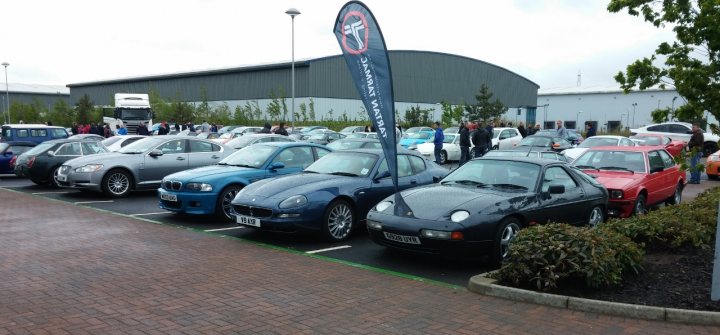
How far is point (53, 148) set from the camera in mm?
15852

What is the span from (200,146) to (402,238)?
8951mm

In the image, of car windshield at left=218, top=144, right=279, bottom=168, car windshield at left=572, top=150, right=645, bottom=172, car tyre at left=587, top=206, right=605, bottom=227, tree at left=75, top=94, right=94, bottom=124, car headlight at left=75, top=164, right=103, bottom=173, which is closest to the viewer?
car tyre at left=587, top=206, right=605, bottom=227

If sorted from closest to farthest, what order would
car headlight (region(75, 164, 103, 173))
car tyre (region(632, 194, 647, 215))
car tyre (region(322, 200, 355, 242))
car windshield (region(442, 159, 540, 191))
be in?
1. car windshield (region(442, 159, 540, 191))
2. car tyre (region(322, 200, 355, 242))
3. car tyre (region(632, 194, 647, 215))
4. car headlight (region(75, 164, 103, 173))

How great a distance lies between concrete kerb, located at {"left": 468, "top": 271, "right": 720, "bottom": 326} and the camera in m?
5.21

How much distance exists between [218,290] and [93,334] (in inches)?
59.4

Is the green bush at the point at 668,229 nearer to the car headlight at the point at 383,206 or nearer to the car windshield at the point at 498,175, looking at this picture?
the car windshield at the point at 498,175

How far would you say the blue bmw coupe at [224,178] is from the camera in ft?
33.4

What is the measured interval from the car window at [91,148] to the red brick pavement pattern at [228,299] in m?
8.34

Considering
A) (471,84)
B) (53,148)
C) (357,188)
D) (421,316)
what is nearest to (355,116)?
(471,84)

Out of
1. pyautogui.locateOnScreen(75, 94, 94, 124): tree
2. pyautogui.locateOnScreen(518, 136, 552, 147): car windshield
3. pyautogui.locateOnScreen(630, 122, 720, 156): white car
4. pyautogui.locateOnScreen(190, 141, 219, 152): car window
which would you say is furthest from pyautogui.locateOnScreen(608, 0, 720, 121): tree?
pyautogui.locateOnScreen(75, 94, 94, 124): tree

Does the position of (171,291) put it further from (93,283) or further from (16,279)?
(16,279)

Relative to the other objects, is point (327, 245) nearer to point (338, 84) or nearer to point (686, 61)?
point (686, 61)

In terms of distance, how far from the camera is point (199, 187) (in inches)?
403

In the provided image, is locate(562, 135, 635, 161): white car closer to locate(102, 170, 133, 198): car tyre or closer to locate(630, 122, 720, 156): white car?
locate(630, 122, 720, 156): white car
